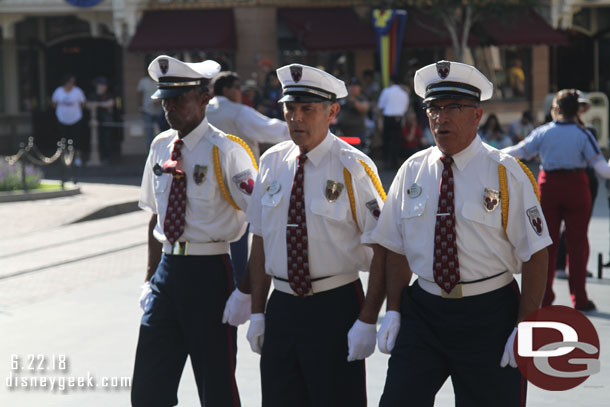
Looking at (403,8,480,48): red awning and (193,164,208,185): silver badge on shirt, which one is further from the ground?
(403,8,480,48): red awning

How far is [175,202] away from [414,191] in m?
1.37

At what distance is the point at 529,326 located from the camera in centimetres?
420

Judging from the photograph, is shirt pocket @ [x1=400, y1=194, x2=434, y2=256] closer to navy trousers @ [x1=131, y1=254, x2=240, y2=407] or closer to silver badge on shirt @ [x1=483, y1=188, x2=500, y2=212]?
silver badge on shirt @ [x1=483, y1=188, x2=500, y2=212]

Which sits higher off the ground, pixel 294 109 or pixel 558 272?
pixel 294 109

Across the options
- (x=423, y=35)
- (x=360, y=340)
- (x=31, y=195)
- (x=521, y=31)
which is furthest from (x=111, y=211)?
(x=521, y=31)

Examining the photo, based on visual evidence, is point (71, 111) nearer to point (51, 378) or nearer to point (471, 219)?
point (51, 378)

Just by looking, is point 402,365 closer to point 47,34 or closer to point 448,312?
point 448,312

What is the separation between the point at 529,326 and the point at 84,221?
11008 mm

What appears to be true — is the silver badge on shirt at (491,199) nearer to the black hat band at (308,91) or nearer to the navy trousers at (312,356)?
the navy trousers at (312,356)

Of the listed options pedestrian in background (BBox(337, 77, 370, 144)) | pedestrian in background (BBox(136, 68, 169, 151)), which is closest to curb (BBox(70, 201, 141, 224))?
pedestrian in background (BBox(337, 77, 370, 144))

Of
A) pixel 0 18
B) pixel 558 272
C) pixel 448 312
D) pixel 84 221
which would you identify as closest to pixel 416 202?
pixel 448 312

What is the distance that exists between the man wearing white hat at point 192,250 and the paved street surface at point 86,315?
1.16m

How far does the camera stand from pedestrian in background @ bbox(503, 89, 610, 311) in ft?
27.3

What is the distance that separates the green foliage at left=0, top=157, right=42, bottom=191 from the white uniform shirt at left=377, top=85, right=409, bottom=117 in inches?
282
